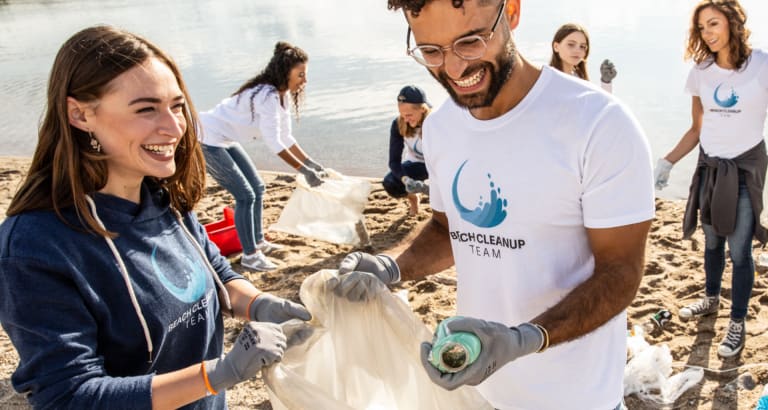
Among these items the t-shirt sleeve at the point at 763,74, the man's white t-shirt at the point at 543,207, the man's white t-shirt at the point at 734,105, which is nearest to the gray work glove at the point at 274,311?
the man's white t-shirt at the point at 543,207

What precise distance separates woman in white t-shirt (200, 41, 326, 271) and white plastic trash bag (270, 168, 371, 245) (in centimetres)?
18

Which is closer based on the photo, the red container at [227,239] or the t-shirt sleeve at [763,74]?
the t-shirt sleeve at [763,74]

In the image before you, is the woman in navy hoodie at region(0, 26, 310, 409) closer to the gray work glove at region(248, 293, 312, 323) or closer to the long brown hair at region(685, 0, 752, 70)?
the gray work glove at region(248, 293, 312, 323)

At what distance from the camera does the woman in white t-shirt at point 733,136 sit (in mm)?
3277

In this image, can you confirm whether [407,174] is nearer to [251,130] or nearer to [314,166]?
[314,166]

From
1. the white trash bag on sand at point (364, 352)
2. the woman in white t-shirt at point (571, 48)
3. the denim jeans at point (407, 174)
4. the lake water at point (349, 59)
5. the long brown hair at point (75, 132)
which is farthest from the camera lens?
the lake water at point (349, 59)

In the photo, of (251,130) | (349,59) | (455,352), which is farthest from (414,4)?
(349,59)

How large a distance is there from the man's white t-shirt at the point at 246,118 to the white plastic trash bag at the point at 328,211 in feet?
1.72

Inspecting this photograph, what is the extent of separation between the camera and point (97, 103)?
147cm

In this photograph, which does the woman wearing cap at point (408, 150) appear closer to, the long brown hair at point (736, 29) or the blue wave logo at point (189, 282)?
the long brown hair at point (736, 29)

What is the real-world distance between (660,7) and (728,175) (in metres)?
18.4

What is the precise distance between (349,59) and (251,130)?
403 inches

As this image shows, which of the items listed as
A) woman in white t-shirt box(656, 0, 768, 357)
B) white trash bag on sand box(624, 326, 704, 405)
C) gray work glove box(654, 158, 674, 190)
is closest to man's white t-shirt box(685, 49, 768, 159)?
woman in white t-shirt box(656, 0, 768, 357)

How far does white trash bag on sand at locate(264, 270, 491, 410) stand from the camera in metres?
1.81
